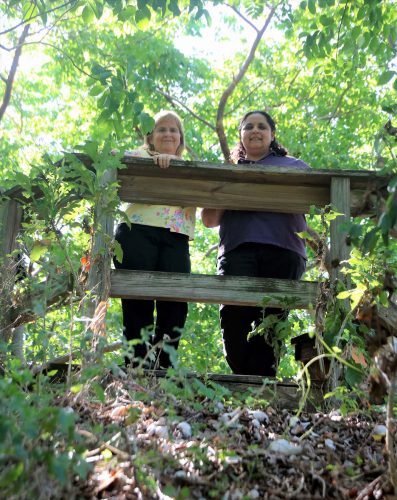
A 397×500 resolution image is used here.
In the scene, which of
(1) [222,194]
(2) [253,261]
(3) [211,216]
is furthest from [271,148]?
(2) [253,261]

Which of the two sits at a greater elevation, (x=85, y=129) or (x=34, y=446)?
(x=85, y=129)

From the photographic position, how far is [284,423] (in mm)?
2592

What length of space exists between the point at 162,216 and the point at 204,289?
0.81 m

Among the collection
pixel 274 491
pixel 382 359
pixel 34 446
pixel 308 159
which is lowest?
pixel 274 491

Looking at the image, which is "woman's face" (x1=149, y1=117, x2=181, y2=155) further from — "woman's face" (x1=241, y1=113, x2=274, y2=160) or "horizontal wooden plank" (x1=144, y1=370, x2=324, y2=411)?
"horizontal wooden plank" (x1=144, y1=370, x2=324, y2=411)

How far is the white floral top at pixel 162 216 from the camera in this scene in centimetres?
436

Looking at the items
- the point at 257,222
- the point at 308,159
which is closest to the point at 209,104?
the point at 308,159

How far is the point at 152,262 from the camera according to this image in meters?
4.31

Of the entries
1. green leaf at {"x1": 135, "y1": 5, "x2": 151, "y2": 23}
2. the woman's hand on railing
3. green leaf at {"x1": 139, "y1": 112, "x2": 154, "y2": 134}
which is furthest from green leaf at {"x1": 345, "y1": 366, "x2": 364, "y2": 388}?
green leaf at {"x1": 135, "y1": 5, "x2": 151, "y2": 23}

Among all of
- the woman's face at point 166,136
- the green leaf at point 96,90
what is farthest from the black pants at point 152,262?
the green leaf at point 96,90

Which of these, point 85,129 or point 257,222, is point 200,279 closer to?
point 257,222

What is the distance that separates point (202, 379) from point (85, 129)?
14.1 metres

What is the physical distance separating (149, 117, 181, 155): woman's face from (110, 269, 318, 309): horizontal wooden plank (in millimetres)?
1183

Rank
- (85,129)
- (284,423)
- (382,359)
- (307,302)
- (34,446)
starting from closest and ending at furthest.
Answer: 1. (34,446)
2. (382,359)
3. (284,423)
4. (307,302)
5. (85,129)
